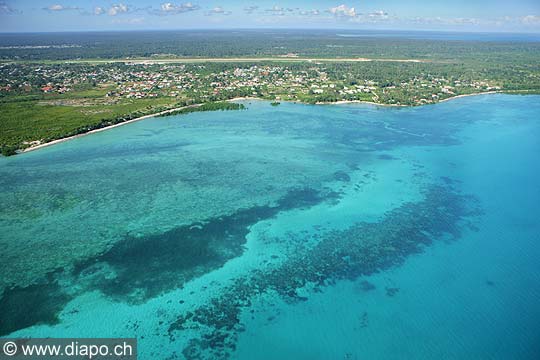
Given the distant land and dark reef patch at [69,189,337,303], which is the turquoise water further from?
the distant land

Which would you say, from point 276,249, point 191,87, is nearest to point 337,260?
point 276,249

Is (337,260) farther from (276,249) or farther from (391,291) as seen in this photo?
(276,249)

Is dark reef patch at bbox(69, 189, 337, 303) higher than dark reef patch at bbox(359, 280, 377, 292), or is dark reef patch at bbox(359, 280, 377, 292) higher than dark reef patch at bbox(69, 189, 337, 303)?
dark reef patch at bbox(69, 189, 337, 303)

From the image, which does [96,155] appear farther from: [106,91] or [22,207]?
[106,91]

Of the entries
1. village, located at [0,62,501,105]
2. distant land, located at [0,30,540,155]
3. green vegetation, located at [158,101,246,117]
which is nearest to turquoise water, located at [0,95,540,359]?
distant land, located at [0,30,540,155]

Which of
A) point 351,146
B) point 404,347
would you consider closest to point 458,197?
point 351,146

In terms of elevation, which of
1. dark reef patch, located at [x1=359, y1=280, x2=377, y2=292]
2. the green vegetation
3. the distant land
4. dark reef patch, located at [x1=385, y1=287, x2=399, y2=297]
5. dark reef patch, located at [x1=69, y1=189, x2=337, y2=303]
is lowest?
dark reef patch, located at [x1=385, y1=287, x2=399, y2=297]
